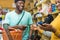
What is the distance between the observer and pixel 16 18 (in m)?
2.60

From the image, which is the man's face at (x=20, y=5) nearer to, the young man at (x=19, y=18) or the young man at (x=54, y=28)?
the young man at (x=19, y=18)

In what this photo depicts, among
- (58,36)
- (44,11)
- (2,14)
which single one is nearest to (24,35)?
(58,36)

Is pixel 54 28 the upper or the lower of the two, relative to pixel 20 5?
lower

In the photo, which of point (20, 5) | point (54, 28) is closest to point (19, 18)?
point (20, 5)

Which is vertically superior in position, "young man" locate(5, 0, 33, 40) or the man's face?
the man's face

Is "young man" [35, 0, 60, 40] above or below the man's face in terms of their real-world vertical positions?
below

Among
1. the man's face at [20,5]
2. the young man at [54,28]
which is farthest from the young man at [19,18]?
the young man at [54,28]

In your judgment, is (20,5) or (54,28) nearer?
(54,28)

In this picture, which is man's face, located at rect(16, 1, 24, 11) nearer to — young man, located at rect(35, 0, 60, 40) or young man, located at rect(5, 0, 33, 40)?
young man, located at rect(5, 0, 33, 40)

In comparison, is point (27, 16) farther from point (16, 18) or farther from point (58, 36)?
point (58, 36)

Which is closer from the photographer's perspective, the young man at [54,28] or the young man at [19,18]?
the young man at [54,28]

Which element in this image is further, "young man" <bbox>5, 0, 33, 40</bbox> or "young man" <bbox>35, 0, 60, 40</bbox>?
"young man" <bbox>5, 0, 33, 40</bbox>

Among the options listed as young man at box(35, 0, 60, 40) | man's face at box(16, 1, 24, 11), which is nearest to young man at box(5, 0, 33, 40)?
man's face at box(16, 1, 24, 11)

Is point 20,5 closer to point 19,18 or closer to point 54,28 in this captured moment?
point 19,18
